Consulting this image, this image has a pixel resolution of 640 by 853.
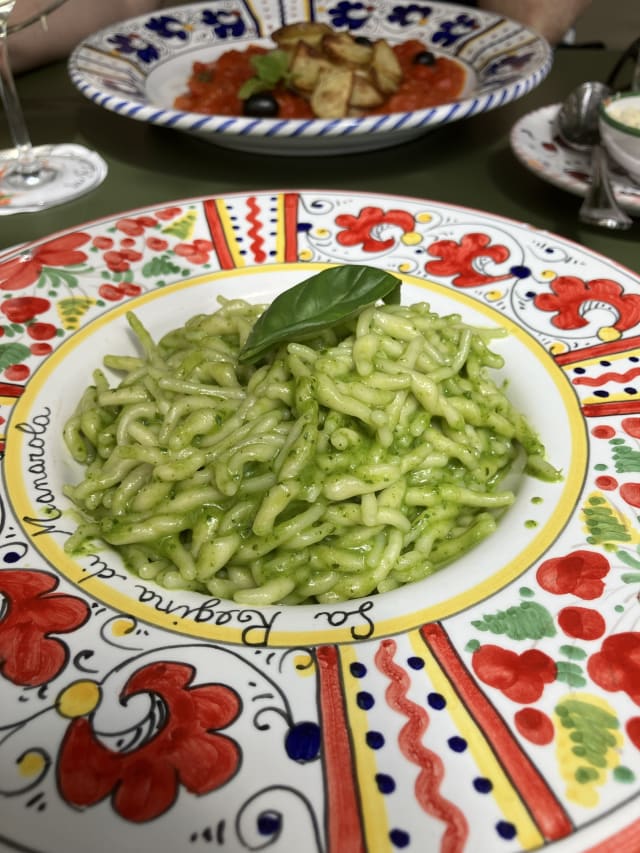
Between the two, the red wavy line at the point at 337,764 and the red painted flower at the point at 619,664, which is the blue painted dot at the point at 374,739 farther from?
the red painted flower at the point at 619,664

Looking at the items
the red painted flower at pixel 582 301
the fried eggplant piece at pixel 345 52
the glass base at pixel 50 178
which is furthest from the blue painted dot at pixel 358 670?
the fried eggplant piece at pixel 345 52

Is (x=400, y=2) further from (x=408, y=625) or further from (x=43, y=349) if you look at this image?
(x=408, y=625)

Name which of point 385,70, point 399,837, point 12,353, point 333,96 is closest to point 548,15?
point 385,70

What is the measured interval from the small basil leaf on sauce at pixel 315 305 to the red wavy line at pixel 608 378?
58 cm

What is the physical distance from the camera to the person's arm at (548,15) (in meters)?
5.20

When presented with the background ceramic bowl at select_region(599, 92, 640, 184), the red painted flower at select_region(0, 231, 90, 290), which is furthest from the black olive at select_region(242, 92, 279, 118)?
the background ceramic bowl at select_region(599, 92, 640, 184)

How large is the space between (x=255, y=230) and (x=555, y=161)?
3.99ft

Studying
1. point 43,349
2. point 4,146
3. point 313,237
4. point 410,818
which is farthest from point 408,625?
point 4,146

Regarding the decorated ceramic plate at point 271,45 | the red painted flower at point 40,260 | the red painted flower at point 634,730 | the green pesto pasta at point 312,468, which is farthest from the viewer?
the decorated ceramic plate at point 271,45

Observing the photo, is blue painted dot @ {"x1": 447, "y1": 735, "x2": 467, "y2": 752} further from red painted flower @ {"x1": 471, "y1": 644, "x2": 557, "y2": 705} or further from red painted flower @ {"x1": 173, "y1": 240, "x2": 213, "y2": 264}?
red painted flower @ {"x1": 173, "y1": 240, "x2": 213, "y2": 264}

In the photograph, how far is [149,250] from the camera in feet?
8.41

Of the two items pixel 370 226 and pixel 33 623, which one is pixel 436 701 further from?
pixel 370 226

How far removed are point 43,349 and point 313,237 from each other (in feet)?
3.23

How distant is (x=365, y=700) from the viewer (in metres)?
1.25
